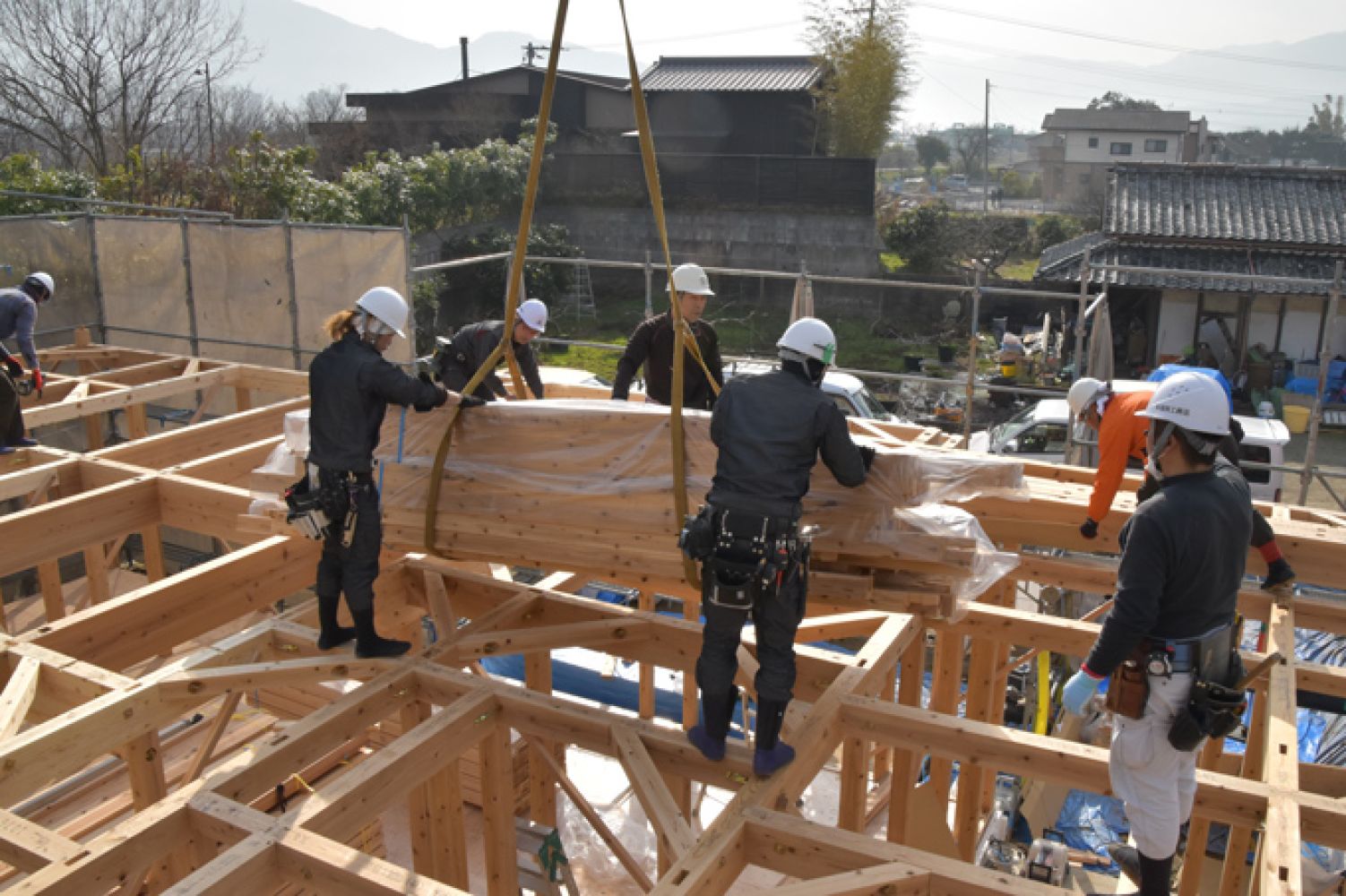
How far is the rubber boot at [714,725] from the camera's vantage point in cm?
393

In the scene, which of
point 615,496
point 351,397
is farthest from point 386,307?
point 615,496

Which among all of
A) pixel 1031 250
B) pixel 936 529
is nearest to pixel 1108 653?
pixel 936 529

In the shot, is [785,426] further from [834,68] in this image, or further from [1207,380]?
[834,68]

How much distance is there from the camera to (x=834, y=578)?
4.31 metres

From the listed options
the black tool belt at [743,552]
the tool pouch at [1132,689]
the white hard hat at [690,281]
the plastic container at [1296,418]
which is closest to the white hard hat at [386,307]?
the black tool belt at [743,552]

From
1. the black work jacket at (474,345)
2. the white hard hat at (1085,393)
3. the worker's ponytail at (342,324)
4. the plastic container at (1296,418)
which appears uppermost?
the worker's ponytail at (342,324)

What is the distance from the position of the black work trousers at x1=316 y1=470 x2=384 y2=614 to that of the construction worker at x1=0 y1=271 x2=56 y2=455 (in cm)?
392

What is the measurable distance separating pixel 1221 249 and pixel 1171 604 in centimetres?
1751

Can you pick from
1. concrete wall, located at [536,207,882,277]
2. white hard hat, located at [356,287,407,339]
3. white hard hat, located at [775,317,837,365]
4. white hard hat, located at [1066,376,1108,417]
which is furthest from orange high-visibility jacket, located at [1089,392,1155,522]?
concrete wall, located at [536,207,882,277]

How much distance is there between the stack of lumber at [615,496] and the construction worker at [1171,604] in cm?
77

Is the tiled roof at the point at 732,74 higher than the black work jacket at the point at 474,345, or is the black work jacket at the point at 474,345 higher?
the tiled roof at the point at 732,74

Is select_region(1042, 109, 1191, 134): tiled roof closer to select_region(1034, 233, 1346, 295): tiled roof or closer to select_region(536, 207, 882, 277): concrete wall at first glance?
select_region(536, 207, 882, 277): concrete wall

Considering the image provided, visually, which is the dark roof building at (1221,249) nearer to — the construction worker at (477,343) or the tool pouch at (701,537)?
the construction worker at (477,343)

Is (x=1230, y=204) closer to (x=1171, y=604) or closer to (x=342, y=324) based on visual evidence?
(x=1171, y=604)
